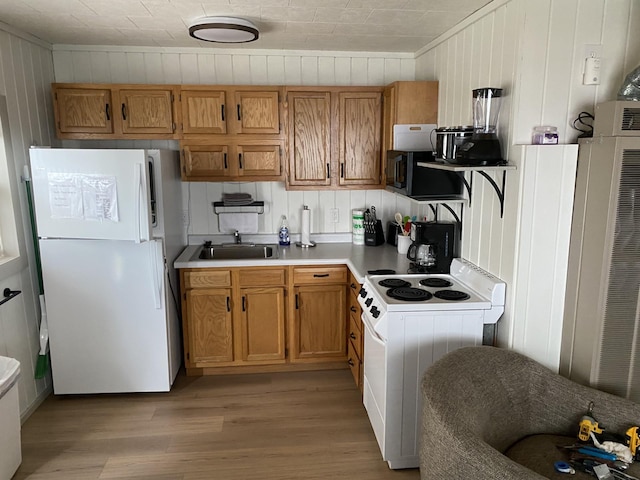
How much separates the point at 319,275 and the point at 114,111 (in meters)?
1.90

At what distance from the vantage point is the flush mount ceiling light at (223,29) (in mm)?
2721

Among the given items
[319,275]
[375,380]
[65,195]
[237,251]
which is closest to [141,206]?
[65,195]

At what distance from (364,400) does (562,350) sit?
126cm

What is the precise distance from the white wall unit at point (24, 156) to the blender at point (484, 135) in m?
2.71

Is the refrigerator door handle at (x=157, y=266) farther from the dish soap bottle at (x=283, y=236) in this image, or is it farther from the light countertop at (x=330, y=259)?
the dish soap bottle at (x=283, y=236)

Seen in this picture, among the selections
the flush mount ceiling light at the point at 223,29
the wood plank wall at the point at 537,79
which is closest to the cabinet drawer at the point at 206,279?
the flush mount ceiling light at the point at 223,29

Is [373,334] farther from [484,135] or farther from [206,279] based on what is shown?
Result: [206,279]

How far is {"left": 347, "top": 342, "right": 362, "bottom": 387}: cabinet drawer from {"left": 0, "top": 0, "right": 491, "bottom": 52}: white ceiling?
2.17 metres

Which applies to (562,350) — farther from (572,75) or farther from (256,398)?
(256,398)

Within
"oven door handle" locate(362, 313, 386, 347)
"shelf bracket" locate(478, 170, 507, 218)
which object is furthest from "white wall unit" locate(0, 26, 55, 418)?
"shelf bracket" locate(478, 170, 507, 218)

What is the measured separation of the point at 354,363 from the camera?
3342 millimetres

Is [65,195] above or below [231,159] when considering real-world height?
below

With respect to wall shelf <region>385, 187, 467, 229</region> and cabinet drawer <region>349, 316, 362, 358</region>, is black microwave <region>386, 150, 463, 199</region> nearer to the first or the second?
wall shelf <region>385, 187, 467, 229</region>

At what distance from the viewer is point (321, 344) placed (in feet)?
11.7
